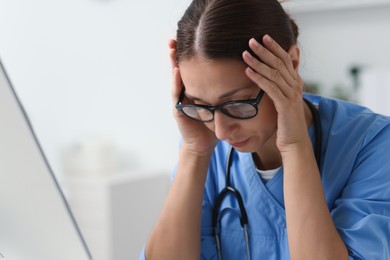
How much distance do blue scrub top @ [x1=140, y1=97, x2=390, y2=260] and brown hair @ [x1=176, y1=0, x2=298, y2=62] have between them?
25cm

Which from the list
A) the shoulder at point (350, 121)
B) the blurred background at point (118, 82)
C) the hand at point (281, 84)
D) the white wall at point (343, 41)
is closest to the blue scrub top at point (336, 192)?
the shoulder at point (350, 121)

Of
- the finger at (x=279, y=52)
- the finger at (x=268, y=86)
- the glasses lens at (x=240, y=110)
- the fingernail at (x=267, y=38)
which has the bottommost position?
the glasses lens at (x=240, y=110)

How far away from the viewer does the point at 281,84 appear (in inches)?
43.8

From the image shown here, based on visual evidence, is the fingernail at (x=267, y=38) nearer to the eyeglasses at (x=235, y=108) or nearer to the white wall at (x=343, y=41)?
the eyeglasses at (x=235, y=108)

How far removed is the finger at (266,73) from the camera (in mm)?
1076

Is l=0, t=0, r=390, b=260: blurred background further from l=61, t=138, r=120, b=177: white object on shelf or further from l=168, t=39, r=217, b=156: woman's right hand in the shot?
l=168, t=39, r=217, b=156: woman's right hand

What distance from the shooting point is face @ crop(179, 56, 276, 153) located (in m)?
1.10

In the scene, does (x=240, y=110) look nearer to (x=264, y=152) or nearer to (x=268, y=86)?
(x=268, y=86)

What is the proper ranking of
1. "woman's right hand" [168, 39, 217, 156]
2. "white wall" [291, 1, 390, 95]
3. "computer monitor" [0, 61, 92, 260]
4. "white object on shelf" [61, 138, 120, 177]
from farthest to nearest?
"white wall" [291, 1, 390, 95]
"white object on shelf" [61, 138, 120, 177]
"woman's right hand" [168, 39, 217, 156]
"computer monitor" [0, 61, 92, 260]

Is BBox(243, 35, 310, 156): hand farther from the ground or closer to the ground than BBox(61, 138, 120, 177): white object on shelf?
farther from the ground

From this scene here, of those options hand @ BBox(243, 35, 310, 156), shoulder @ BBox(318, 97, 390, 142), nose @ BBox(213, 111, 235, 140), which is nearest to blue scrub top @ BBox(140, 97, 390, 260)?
shoulder @ BBox(318, 97, 390, 142)

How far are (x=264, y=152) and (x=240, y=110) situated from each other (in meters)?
0.28

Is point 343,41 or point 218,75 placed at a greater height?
point 218,75

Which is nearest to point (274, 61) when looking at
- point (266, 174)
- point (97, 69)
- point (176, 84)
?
point (176, 84)
